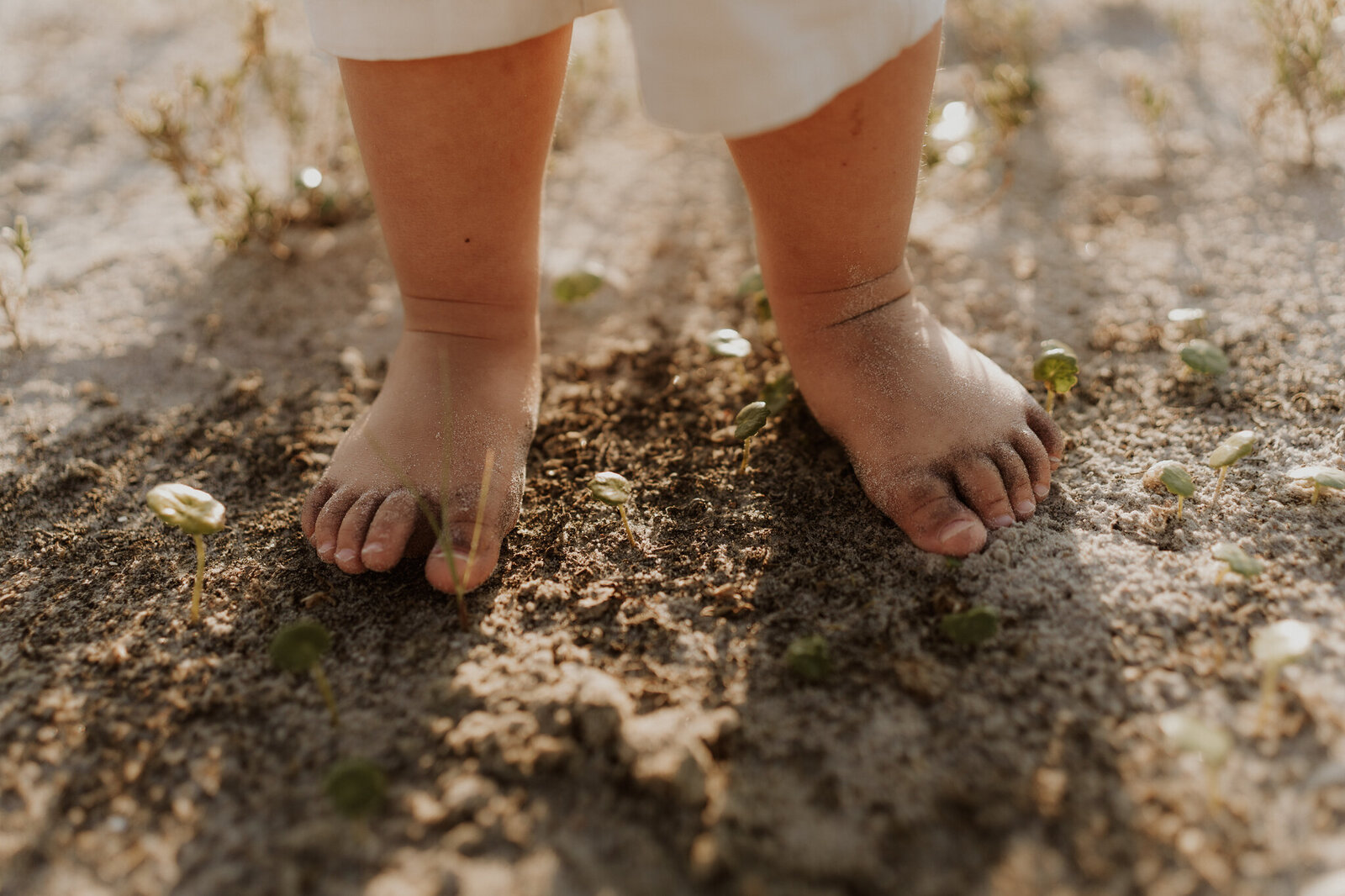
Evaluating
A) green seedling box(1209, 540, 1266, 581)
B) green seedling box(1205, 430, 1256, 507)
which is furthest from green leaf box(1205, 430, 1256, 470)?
green seedling box(1209, 540, 1266, 581)

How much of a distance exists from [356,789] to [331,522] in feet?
1.48

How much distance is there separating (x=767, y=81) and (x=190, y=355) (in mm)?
1270

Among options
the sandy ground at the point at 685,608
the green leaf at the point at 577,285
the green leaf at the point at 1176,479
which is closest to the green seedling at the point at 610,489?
the sandy ground at the point at 685,608

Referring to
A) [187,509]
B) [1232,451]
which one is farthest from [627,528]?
[1232,451]

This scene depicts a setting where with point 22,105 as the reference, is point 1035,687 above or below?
below

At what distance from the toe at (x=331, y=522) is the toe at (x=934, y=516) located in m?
0.75

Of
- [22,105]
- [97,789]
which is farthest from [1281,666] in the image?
[22,105]

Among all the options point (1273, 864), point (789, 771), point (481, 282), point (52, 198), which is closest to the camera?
point (1273, 864)

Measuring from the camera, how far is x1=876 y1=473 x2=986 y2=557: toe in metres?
1.12

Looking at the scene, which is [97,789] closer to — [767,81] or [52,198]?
[767,81]

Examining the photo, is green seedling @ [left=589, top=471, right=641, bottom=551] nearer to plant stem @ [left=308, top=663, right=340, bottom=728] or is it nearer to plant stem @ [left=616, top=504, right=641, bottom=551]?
plant stem @ [left=616, top=504, right=641, bottom=551]

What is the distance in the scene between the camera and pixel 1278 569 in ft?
3.49

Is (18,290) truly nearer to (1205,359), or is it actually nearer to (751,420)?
(751,420)

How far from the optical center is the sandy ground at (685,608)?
832 mm
